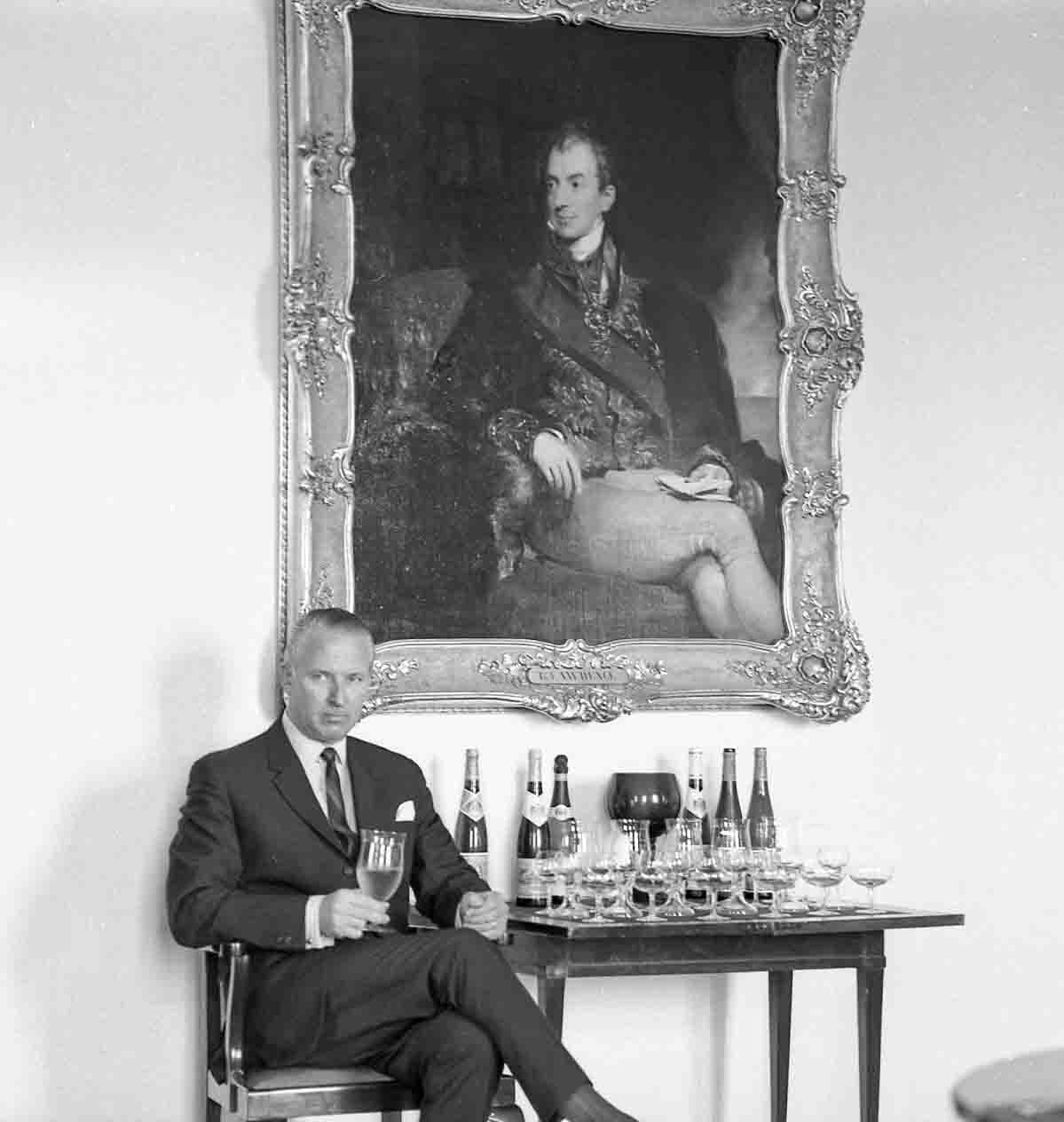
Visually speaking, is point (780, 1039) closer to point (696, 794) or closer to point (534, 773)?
point (696, 794)

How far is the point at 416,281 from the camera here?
17.1ft

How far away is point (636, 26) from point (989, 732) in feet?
7.28

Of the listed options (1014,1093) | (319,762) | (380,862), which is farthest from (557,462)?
(1014,1093)

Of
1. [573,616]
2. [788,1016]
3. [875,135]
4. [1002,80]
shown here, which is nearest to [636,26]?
[875,135]

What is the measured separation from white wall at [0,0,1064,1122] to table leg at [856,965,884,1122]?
59cm

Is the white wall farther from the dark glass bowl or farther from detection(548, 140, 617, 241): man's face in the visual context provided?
detection(548, 140, 617, 241): man's face

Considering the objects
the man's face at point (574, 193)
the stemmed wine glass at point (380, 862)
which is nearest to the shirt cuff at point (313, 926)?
the stemmed wine glass at point (380, 862)

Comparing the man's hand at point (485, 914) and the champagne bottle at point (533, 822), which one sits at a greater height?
the champagne bottle at point (533, 822)

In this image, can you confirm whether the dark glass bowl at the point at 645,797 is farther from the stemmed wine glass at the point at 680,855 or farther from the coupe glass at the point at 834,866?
the coupe glass at the point at 834,866

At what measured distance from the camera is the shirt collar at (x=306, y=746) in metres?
4.61

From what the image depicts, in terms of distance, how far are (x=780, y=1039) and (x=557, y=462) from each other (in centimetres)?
165

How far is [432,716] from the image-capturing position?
17.0ft

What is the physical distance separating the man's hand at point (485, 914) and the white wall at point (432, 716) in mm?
712

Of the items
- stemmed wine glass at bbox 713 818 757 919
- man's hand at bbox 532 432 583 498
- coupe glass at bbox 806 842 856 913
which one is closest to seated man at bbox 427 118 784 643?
man's hand at bbox 532 432 583 498
